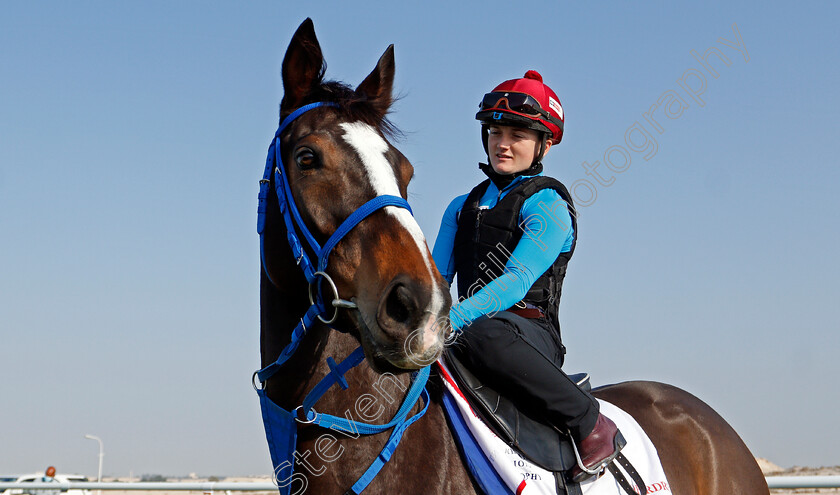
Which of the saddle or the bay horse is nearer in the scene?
the bay horse

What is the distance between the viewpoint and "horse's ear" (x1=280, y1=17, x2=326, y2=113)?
309cm

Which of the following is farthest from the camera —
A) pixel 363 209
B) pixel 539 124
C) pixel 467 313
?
pixel 539 124

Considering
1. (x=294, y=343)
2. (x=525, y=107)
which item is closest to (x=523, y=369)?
(x=294, y=343)

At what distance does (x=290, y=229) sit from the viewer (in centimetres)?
274

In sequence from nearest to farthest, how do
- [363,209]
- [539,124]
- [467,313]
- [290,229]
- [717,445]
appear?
[363,209] < [290,229] < [467,313] < [539,124] < [717,445]

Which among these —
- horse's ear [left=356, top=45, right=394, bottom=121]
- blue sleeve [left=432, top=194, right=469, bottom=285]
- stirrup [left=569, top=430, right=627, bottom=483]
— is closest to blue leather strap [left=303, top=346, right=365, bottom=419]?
blue sleeve [left=432, top=194, right=469, bottom=285]

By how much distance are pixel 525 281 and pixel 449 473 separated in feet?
2.73

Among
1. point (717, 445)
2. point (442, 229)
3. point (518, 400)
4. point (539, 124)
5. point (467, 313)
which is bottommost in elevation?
point (717, 445)

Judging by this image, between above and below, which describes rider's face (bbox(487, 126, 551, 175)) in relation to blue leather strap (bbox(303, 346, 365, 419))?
above

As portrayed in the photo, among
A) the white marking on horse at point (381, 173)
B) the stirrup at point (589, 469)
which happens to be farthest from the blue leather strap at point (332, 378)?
the stirrup at point (589, 469)

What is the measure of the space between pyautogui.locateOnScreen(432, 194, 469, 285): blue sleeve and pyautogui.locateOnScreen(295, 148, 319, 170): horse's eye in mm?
1019

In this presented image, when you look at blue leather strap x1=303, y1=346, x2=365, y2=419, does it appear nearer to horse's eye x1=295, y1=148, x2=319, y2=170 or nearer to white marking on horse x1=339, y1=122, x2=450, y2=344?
white marking on horse x1=339, y1=122, x2=450, y2=344

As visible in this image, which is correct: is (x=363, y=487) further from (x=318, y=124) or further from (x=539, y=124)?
(x=539, y=124)

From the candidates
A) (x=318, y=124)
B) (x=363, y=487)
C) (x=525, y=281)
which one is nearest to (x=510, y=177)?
(x=525, y=281)
